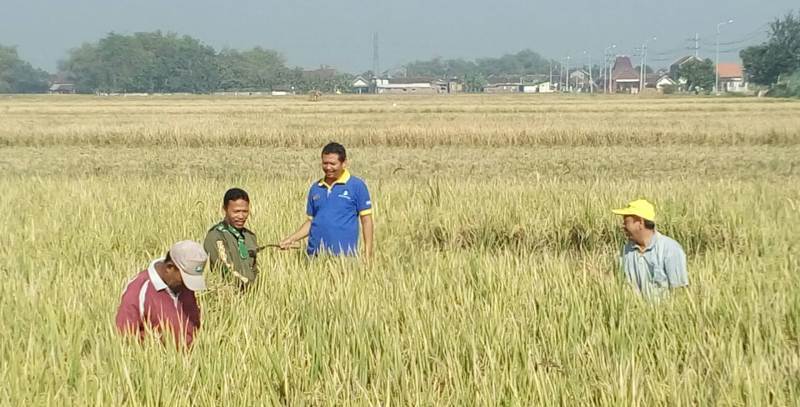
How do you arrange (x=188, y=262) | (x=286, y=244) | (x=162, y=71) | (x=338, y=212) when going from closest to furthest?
1. (x=188, y=262)
2. (x=286, y=244)
3. (x=338, y=212)
4. (x=162, y=71)

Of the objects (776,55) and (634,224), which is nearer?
(634,224)

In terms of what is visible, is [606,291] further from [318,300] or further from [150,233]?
[150,233]

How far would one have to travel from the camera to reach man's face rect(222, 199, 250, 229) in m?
5.09

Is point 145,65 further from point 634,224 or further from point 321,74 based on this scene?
point 634,224

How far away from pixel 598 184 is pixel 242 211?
705 cm

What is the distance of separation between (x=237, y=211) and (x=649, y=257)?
2.33 meters

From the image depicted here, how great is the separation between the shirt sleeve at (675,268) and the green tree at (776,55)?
258 ft

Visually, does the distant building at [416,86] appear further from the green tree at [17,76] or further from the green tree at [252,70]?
the green tree at [17,76]

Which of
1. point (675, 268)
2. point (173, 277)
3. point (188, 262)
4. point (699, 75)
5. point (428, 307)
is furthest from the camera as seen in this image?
point (699, 75)

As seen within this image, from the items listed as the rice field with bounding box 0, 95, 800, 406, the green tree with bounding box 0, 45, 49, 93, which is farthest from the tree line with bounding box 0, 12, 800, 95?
the rice field with bounding box 0, 95, 800, 406

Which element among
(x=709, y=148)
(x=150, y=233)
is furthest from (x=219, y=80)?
(x=150, y=233)

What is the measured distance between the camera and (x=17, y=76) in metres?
162

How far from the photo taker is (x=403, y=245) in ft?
26.4

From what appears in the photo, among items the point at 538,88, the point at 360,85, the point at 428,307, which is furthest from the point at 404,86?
the point at 428,307
